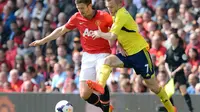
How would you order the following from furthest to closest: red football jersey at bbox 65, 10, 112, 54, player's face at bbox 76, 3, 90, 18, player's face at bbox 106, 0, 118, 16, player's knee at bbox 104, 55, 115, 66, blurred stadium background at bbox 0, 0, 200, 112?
blurred stadium background at bbox 0, 0, 200, 112 < red football jersey at bbox 65, 10, 112, 54 < player's knee at bbox 104, 55, 115, 66 < player's face at bbox 76, 3, 90, 18 < player's face at bbox 106, 0, 118, 16

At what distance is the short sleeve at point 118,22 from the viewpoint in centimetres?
1486

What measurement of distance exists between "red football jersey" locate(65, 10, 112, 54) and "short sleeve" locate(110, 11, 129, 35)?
0.51 metres

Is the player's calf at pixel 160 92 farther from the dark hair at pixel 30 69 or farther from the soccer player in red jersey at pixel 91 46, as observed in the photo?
the dark hair at pixel 30 69

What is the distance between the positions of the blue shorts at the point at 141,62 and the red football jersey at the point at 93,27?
1.30 feet

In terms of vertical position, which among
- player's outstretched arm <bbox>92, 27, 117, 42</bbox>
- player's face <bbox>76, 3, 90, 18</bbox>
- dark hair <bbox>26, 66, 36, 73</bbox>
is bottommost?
dark hair <bbox>26, 66, 36, 73</bbox>

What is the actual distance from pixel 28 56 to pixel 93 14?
6.30 meters

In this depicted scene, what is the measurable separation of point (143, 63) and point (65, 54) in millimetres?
5648

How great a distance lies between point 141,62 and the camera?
1544 centimetres

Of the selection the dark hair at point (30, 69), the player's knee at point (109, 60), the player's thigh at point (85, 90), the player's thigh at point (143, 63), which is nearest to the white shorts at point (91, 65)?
the player's thigh at point (85, 90)

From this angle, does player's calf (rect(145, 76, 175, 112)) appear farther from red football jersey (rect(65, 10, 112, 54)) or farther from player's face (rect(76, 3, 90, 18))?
player's face (rect(76, 3, 90, 18))

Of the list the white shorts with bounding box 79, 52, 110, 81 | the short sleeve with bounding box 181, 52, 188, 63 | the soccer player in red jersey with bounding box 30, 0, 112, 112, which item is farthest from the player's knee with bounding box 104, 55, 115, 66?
the short sleeve with bounding box 181, 52, 188, 63

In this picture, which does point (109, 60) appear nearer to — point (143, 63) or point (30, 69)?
point (143, 63)

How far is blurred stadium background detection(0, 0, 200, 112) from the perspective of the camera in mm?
18172

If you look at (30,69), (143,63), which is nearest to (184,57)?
(143,63)
